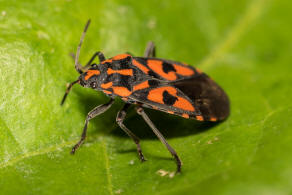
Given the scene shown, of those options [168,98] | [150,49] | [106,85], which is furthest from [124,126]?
[150,49]

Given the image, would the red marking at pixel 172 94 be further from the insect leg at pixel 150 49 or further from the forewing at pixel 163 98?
the insect leg at pixel 150 49

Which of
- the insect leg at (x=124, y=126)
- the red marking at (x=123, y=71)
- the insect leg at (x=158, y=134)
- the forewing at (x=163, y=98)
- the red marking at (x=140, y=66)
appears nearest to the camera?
the insect leg at (x=158, y=134)

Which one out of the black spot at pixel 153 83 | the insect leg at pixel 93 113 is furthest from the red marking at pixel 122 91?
the black spot at pixel 153 83

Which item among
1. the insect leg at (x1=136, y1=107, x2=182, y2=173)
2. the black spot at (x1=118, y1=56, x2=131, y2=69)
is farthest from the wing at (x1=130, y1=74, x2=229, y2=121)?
the black spot at (x1=118, y1=56, x2=131, y2=69)

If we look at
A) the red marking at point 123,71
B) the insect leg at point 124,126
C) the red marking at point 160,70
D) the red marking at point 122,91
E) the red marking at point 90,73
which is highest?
the red marking at point 160,70

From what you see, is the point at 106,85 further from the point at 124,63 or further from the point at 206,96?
the point at 206,96

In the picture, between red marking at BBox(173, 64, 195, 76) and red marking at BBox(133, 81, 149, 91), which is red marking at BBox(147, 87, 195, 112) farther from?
red marking at BBox(173, 64, 195, 76)

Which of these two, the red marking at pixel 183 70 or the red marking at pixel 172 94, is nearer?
the red marking at pixel 172 94
